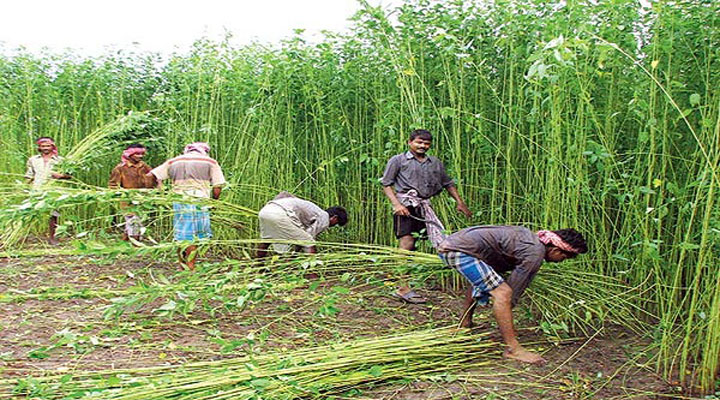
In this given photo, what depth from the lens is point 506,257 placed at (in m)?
3.88

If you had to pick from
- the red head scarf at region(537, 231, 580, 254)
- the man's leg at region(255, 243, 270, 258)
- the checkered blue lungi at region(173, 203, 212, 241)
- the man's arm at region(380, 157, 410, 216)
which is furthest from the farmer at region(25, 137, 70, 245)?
the red head scarf at region(537, 231, 580, 254)

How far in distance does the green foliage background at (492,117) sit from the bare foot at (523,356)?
641mm

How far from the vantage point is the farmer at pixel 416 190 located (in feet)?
16.5

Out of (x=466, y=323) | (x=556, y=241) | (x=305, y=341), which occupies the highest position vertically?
(x=556, y=241)

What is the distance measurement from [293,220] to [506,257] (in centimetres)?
215

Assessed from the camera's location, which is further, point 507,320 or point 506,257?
point 506,257

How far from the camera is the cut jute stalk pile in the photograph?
296cm

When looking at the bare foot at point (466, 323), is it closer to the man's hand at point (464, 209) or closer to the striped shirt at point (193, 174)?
the man's hand at point (464, 209)

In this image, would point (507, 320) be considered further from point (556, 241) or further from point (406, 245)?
point (406, 245)

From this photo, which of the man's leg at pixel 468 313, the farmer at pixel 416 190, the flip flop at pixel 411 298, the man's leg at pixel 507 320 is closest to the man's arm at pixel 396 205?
the farmer at pixel 416 190

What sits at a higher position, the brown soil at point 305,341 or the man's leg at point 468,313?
the man's leg at point 468,313

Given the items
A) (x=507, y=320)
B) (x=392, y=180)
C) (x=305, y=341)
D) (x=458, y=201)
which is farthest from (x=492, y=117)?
(x=305, y=341)

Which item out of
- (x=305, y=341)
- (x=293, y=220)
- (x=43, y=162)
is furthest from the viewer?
(x=43, y=162)

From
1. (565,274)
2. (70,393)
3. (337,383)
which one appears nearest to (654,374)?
(565,274)
